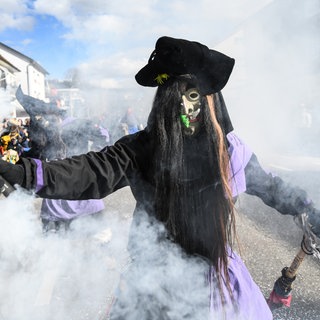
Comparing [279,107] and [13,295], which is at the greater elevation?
[279,107]

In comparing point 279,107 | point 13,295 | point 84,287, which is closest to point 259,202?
point 84,287

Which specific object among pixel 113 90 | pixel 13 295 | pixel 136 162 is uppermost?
pixel 113 90

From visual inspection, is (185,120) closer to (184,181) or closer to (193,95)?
(193,95)

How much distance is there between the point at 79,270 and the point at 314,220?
212 centimetres

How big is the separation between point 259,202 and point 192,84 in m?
4.02

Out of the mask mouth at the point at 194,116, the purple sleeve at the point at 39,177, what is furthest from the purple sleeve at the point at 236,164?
the purple sleeve at the point at 39,177

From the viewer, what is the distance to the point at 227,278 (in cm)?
157

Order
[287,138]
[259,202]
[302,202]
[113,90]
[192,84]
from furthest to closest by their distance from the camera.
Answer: [287,138]
[113,90]
[259,202]
[302,202]
[192,84]

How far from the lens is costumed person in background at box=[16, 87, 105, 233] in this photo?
131 inches

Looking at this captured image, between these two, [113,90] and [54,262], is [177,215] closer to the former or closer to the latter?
[54,262]

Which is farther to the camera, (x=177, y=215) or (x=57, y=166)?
(x=177, y=215)

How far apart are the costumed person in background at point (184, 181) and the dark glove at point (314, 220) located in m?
0.39

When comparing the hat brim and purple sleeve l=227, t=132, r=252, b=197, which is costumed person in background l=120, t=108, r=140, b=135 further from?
the hat brim

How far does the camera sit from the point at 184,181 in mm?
1586
